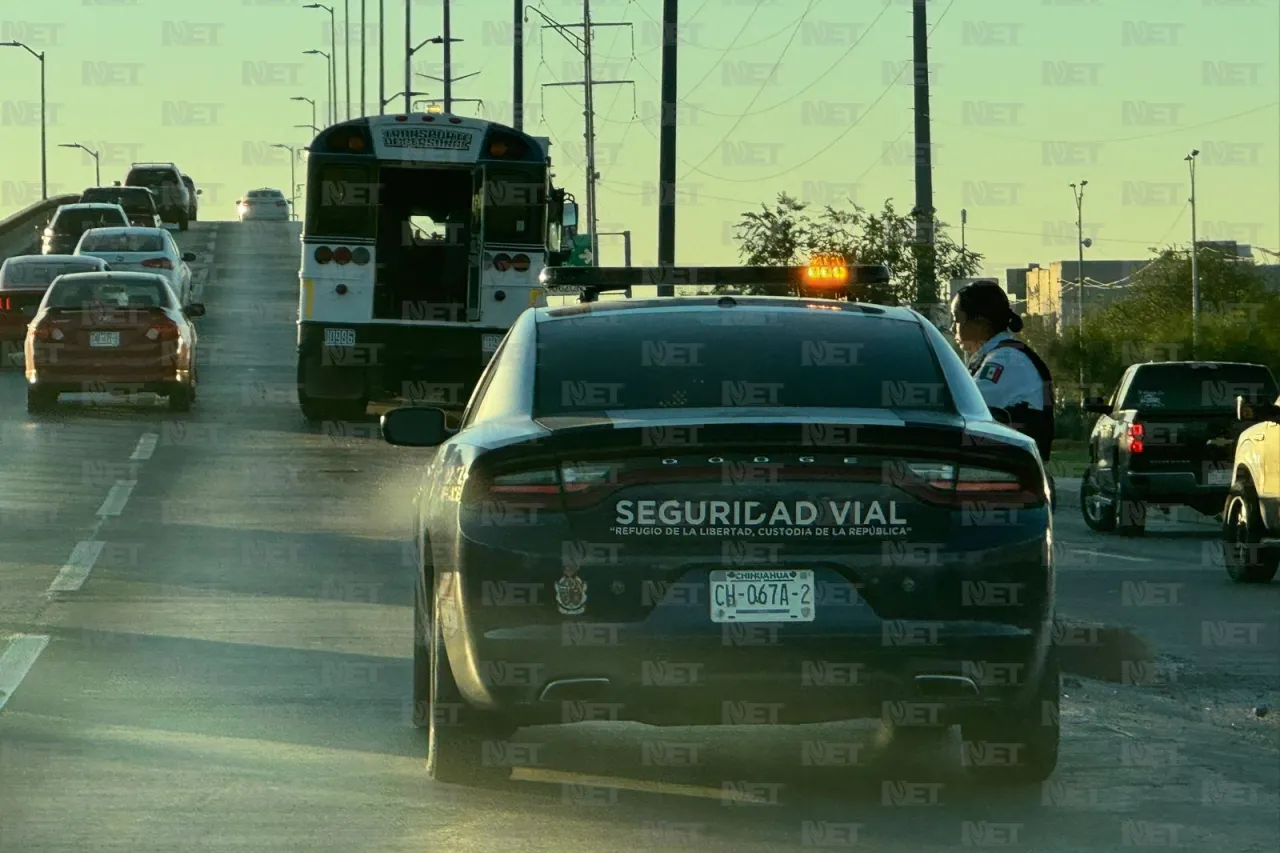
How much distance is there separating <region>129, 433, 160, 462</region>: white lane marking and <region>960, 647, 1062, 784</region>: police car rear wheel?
17818 mm

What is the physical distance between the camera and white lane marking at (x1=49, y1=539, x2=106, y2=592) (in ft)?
52.0

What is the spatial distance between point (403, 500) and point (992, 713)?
13.8 m

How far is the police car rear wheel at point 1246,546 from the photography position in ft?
62.5

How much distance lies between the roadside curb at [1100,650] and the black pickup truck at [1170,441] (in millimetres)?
10502

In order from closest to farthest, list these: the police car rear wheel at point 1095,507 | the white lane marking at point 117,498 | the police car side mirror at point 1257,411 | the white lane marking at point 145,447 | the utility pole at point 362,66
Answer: the police car side mirror at point 1257,411 < the white lane marking at point 117,498 < the police car rear wheel at point 1095,507 < the white lane marking at point 145,447 < the utility pole at point 362,66

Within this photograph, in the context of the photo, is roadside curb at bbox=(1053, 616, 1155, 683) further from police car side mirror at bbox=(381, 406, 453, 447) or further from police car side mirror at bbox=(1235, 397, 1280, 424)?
police car side mirror at bbox=(1235, 397, 1280, 424)

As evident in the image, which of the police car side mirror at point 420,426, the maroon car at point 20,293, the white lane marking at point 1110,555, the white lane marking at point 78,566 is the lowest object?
the white lane marking at point 1110,555

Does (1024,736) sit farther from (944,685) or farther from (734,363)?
(734,363)

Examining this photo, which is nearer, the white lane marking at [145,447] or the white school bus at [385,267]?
the white lane marking at [145,447]

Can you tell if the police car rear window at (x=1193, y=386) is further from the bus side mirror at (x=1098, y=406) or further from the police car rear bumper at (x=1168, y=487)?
the police car rear bumper at (x=1168, y=487)

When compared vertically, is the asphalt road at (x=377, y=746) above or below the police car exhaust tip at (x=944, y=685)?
below

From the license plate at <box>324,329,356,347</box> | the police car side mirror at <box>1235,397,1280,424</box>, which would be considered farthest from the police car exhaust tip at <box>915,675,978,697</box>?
the license plate at <box>324,329,356,347</box>

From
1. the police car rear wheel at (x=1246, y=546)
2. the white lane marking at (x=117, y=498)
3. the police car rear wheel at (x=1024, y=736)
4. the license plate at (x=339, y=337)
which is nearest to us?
the police car rear wheel at (x=1024, y=736)

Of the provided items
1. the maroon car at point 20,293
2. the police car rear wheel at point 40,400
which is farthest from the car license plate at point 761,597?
the maroon car at point 20,293
